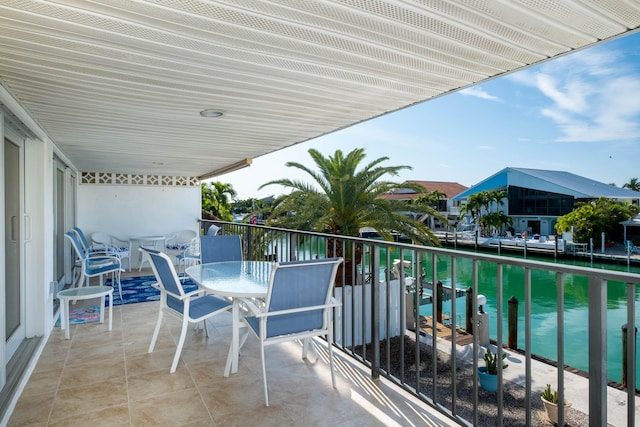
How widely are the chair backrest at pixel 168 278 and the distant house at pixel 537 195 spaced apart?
32.4 metres

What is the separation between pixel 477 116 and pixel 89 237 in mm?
41764

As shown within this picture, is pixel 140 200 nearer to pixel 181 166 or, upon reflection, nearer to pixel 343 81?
pixel 181 166

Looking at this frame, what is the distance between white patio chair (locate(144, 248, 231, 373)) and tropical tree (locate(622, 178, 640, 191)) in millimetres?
58602

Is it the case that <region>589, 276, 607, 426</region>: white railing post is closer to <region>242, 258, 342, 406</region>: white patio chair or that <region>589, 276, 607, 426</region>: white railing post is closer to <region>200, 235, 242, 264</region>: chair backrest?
<region>242, 258, 342, 406</region>: white patio chair

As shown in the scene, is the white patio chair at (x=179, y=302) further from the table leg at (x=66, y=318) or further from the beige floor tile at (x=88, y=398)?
the table leg at (x=66, y=318)

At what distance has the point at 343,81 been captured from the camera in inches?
110

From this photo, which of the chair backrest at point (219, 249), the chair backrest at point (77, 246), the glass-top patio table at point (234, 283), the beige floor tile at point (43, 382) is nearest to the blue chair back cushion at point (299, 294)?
the glass-top patio table at point (234, 283)

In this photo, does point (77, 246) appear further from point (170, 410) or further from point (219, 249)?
point (170, 410)

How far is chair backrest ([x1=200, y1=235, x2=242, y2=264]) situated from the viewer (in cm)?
434

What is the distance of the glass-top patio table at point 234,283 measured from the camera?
272 cm

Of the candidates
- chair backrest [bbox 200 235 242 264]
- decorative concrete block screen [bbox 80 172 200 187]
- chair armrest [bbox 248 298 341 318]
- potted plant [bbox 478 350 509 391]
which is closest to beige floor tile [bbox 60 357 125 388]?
chair armrest [bbox 248 298 341 318]

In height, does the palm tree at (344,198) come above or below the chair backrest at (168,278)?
above

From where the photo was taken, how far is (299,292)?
2.59m

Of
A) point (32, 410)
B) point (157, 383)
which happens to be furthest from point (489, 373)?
point (32, 410)
